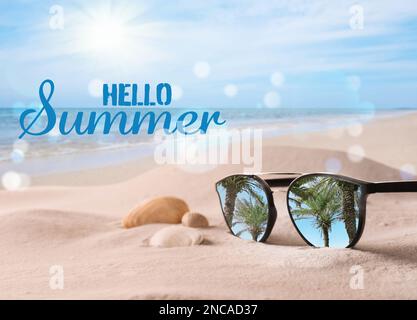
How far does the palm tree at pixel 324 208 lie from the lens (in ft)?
7.39

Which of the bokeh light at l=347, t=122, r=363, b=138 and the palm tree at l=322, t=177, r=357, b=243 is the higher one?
the bokeh light at l=347, t=122, r=363, b=138

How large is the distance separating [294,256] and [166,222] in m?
1.05

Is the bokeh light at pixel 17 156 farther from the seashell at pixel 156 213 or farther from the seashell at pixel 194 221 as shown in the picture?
the seashell at pixel 194 221

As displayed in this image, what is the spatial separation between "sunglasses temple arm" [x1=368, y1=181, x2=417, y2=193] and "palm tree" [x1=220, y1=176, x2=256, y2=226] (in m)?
0.67

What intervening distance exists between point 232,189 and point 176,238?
41 centimetres

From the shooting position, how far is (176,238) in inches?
99.7

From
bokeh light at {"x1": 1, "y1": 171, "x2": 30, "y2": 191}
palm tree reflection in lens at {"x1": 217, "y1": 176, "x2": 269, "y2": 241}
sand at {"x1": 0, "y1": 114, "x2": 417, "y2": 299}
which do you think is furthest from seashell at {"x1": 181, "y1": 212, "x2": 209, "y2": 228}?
bokeh light at {"x1": 1, "y1": 171, "x2": 30, "y2": 191}

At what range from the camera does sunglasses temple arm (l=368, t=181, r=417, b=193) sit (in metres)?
2.10

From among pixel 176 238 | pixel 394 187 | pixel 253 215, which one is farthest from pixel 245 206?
pixel 394 187

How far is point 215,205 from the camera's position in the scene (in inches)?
149

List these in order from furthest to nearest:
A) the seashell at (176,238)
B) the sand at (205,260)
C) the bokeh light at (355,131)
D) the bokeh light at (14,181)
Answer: the bokeh light at (355,131), the bokeh light at (14,181), the seashell at (176,238), the sand at (205,260)

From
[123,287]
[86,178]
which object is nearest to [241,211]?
[123,287]

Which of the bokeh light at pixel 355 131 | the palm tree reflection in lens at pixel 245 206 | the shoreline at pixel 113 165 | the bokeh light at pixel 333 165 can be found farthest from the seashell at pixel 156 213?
the bokeh light at pixel 355 131

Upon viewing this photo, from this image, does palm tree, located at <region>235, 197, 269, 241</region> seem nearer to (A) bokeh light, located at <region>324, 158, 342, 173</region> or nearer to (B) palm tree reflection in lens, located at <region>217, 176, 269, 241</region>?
(B) palm tree reflection in lens, located at <region>217, 176, 269, 241</region>
